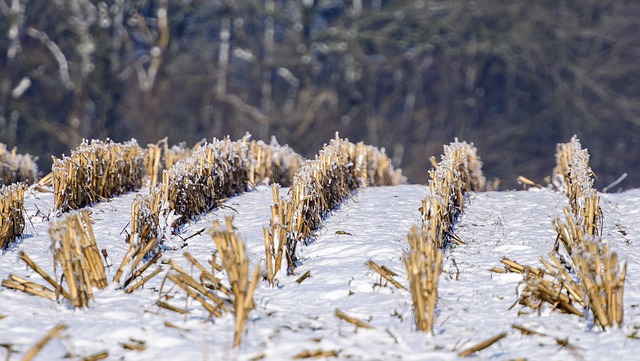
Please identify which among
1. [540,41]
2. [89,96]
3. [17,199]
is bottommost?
[17,199]

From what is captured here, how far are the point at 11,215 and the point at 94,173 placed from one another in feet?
5.68

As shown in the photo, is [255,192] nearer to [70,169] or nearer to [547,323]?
[70,169]

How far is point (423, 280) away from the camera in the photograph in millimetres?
5125

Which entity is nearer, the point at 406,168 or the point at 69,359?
the point at 69,359

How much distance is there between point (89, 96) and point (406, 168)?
9.05 m

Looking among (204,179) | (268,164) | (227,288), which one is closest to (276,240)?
(227,288)

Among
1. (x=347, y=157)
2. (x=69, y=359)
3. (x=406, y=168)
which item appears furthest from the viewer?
(x=406, y=168)

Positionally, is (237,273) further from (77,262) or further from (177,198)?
(177,198)

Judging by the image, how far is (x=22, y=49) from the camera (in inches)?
1050

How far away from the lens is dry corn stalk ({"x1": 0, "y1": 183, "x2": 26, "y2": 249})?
6.51 m

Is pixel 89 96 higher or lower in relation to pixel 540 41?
lower

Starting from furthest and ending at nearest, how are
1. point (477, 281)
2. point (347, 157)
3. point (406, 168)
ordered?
1. point (406, 168)
2. point (347, 157)
3. point (477, 281)

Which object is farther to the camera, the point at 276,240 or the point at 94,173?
the point at 94,173

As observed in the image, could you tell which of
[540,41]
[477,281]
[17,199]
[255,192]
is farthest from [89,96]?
[477,281]
